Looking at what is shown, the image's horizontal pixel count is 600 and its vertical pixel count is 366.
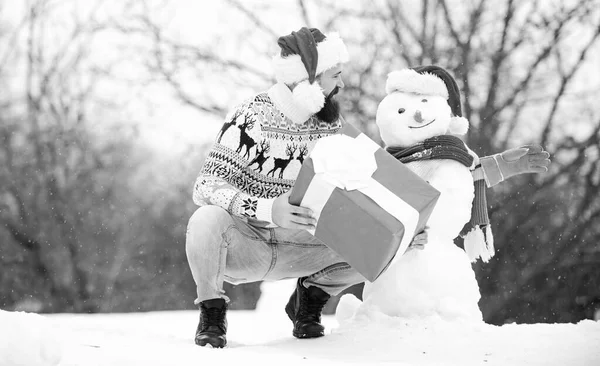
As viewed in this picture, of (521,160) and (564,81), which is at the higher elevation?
(564,81)

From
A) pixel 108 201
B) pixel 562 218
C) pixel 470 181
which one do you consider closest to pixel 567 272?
pixel 562 218

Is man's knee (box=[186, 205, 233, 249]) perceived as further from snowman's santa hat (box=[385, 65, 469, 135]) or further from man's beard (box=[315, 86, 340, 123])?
snowman's santa hat (box=[385, 65, 469, 135])

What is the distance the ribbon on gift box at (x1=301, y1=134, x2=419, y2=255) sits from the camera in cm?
166

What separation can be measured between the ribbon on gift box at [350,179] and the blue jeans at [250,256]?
32 cm

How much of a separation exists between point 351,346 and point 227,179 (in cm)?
60

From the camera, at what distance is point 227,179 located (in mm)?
2008

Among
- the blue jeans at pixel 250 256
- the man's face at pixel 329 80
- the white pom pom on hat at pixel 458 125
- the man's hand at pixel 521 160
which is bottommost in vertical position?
the blue jeans at pixel 250 256

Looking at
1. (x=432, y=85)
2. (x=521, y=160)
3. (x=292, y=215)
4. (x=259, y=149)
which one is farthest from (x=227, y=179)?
(x=521, y=160)

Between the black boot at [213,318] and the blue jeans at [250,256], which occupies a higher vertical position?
the blue jeans at [250,256]

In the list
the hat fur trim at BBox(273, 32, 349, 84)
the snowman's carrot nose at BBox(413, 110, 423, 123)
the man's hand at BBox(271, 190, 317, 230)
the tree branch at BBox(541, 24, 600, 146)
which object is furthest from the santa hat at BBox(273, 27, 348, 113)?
the tree branch at BBox(541, 24, 600, 146)

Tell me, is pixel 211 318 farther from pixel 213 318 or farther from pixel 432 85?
pixel 432 85

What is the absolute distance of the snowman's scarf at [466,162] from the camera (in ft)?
6.74

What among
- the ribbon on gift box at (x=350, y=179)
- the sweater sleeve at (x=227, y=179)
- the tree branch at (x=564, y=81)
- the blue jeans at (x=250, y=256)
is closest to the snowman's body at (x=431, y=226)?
the blue jeans at (x=250, y=256)

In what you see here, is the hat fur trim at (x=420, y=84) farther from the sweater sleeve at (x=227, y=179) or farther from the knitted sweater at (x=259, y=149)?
the sweater sleeve at (x=227, y=179)
